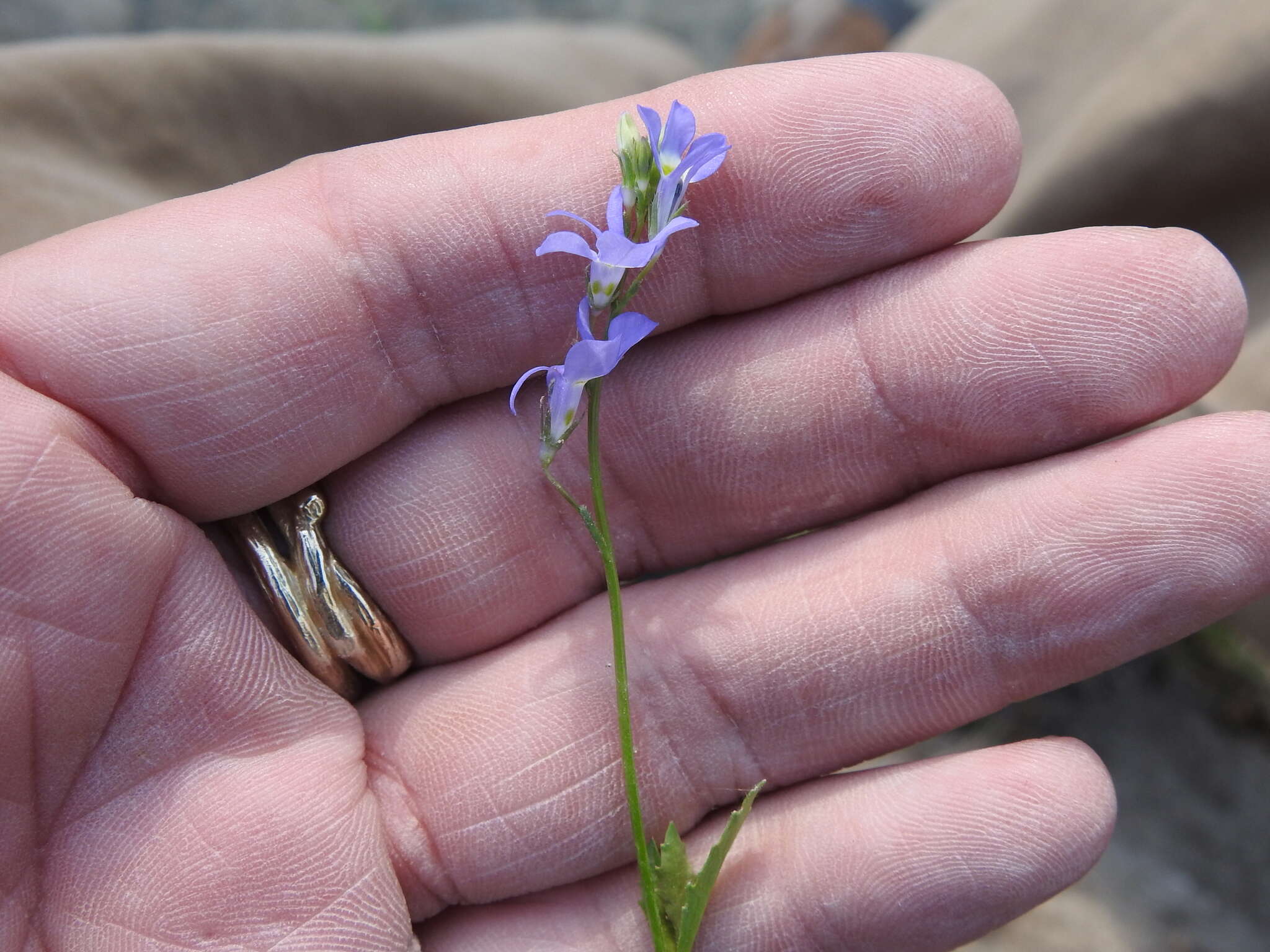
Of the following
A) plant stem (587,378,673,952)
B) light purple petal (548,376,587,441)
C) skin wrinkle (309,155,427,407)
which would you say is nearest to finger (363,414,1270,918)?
plant stem (587,378,673,952)

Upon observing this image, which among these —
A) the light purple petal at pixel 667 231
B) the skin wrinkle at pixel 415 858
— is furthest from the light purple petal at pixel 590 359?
the skin wrinkle at pixel 415 858

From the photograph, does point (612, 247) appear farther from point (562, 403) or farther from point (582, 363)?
point (562, 403)

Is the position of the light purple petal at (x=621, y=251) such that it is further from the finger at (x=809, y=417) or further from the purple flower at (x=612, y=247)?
the finger at (x=809, y=417)

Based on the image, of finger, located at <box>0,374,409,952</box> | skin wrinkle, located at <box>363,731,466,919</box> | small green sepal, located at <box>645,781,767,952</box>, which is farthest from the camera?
skin wrinkle, located at <box>363,731,466,919</box>

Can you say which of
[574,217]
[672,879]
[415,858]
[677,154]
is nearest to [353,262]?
[574,217]

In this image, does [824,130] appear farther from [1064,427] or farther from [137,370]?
[137,370]

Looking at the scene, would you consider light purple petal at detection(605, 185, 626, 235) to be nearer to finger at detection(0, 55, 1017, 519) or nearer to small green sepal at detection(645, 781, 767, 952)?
finger at detection(0, 55, 1017, 519)
